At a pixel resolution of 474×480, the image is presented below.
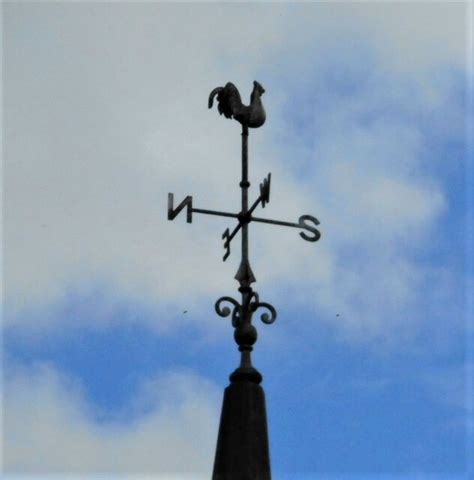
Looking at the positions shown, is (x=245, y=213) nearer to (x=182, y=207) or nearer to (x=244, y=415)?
(x=182, y=207)

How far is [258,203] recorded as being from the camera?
566cm

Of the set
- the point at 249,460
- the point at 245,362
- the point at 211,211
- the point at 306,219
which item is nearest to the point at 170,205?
the point at 211,211

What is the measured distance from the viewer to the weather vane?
532 cm

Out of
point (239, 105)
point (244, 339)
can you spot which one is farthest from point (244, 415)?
point (239, 105)

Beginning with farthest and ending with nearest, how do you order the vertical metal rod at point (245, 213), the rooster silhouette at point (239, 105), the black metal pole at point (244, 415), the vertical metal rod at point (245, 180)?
1. the rooster silhouette at point (239, 105)
2. the vertical metal rod at point (245, 180)
3. the vertical metal rod at point (245, 213)
4. the black metal pole at point (244, 415)

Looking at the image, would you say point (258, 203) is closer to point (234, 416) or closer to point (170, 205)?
point (170, 205)

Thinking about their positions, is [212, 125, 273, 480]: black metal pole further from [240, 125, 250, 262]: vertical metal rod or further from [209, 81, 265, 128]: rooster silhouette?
[209, 81, 265, 128]: rooster silhouette

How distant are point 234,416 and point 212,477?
1.07 feet

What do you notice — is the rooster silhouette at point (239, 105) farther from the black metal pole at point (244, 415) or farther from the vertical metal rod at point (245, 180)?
the black metal pole at point (244, 415)

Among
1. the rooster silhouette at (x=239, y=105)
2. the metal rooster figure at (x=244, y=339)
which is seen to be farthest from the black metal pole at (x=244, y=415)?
the rooster silhouette at (x=239, y=105)

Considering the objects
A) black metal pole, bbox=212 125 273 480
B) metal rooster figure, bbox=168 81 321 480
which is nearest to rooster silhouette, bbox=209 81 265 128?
metal rooster figure, bbox=168 81 321 480

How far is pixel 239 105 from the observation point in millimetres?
5848

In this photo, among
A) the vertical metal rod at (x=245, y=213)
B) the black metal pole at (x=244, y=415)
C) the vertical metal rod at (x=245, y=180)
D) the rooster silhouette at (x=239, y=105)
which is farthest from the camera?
the rooster silhouette at (x=239, y=105)

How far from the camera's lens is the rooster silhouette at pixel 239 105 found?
19.1ft
